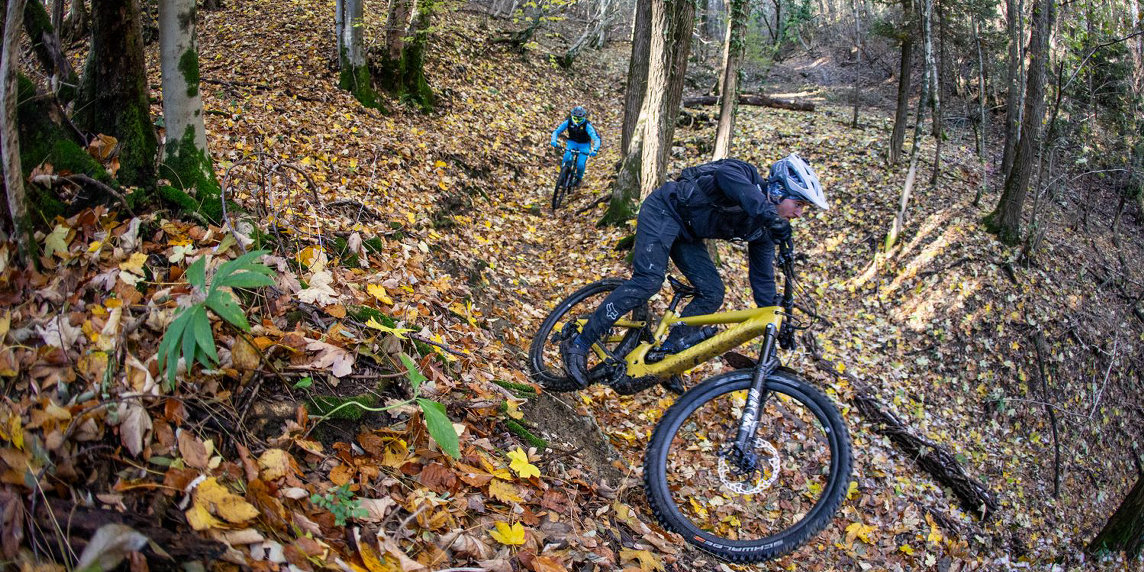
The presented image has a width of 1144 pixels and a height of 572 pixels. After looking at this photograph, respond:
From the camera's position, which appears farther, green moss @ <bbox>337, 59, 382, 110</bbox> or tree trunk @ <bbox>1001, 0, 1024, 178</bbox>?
tree trunk @ <bbox>1001, 0, 1024, 178</bbox>

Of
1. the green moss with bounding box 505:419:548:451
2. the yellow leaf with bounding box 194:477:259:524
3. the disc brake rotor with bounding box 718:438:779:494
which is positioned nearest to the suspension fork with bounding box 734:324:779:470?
the disc brake rotor with bounding box 718:438:779:494

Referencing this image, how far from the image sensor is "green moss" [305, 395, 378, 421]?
2.98 m

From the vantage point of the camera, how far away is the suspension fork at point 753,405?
12.3 feet

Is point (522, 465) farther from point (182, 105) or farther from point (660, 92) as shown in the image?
point (660, 92)

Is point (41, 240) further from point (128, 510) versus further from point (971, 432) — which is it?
point (971, 432)

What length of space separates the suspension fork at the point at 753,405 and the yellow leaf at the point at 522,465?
1.40 metres

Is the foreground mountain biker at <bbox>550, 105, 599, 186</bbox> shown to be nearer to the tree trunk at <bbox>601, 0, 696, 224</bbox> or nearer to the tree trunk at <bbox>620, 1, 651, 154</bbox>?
the tree trunk at <bbox>620, 1, 651, 154</bbox>

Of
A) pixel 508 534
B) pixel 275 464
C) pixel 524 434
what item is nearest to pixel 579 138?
pixel 524 434

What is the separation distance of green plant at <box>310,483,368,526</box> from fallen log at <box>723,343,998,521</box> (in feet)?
13.2

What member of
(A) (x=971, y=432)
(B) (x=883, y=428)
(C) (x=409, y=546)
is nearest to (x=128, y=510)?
(C) (x=409, y=546)

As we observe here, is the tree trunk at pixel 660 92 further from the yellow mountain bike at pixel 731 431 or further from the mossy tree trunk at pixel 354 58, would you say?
the mossy tree trunk at pixel 354 58

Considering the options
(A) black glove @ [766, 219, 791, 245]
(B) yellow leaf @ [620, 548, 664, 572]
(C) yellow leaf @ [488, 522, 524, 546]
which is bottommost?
(B) yellow leaf @ [620, 548, 664, 572]

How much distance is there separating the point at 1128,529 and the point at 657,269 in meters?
6.31

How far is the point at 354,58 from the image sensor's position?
→ 36.9ft
